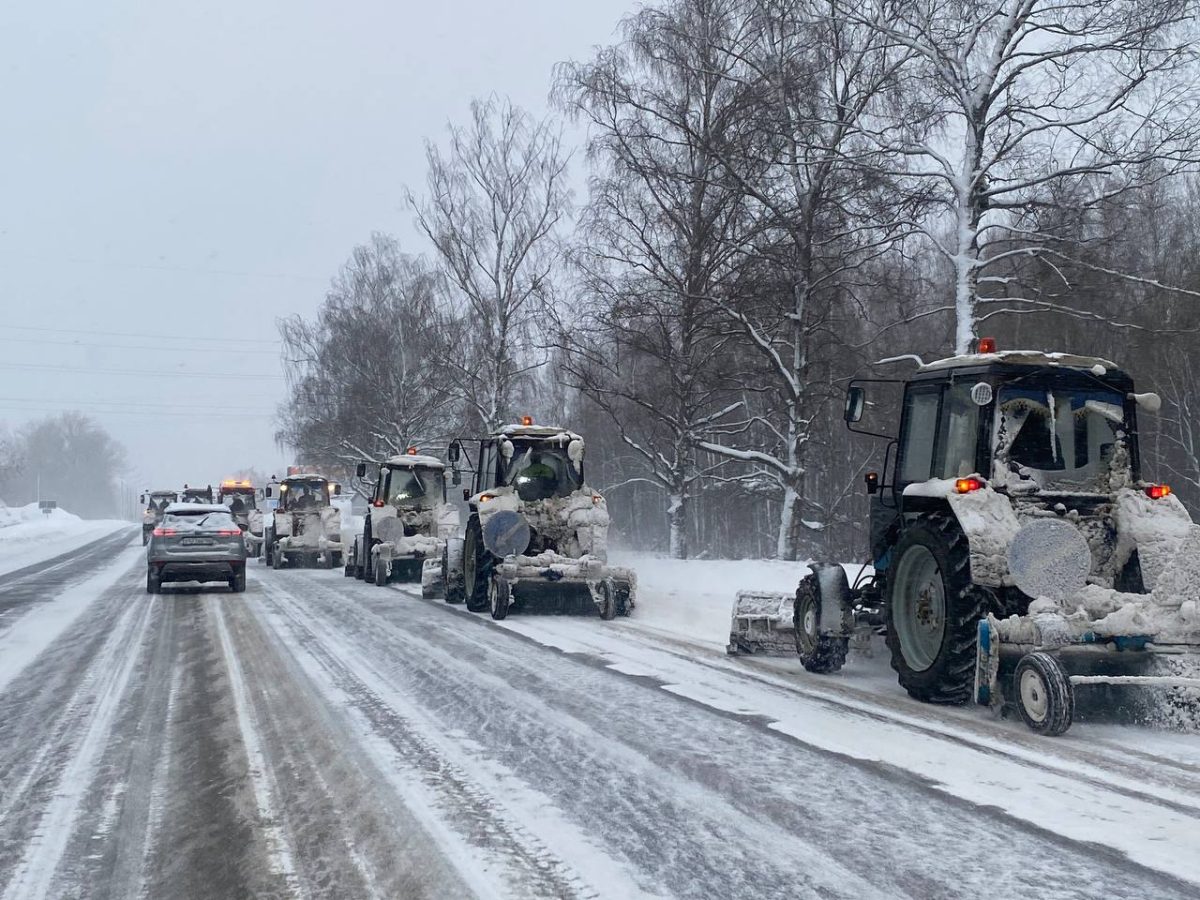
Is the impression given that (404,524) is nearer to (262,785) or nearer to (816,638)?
(816,638)

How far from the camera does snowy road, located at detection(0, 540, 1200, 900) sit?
13.8 ft

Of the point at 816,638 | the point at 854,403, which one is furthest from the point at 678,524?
the point at 854,403

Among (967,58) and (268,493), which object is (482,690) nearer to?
(967,58)

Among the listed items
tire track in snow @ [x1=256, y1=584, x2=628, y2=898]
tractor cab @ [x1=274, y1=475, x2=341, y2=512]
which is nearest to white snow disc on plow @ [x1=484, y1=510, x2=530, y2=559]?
tire track in snow @ [x1=256, y1=584, x2=628, y2=898]

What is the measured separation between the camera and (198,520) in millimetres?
18750

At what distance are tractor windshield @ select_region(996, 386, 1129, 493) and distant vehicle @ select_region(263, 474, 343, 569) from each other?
21.8 meters

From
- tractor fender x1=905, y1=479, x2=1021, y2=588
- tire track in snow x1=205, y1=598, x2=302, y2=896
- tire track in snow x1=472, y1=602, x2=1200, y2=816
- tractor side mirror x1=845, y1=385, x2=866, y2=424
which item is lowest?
tire track in snow x1=205, y1=598, x2=302, y2=896

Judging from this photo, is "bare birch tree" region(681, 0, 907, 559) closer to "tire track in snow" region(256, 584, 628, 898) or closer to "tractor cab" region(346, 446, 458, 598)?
"tractor cab" region(346, 446, 458, 598)

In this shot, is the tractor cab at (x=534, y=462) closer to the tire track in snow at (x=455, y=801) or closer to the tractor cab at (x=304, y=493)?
the tire track in snow at (x=455, y=801)

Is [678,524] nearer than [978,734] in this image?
No

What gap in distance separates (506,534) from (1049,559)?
320 inches

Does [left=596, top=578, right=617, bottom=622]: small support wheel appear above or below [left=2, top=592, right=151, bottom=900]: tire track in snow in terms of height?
above

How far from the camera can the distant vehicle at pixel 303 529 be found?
2738 centimetres

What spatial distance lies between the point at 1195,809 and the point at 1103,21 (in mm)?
12830
